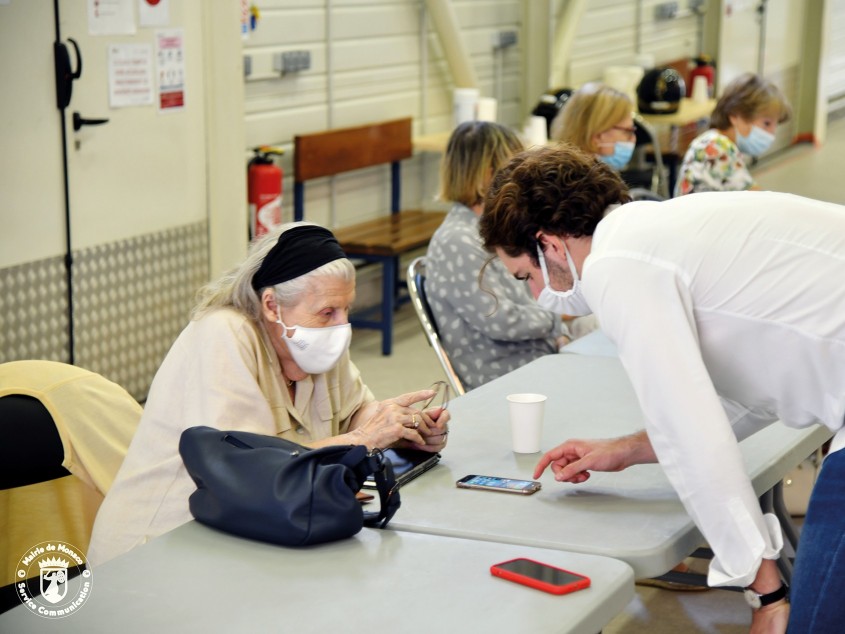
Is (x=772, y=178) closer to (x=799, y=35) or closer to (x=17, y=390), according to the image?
(x=799, y=35)

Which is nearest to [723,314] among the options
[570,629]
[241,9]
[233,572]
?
[570,629]

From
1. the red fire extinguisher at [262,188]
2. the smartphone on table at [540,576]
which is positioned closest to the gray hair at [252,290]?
the smartphone on table at [540,576]

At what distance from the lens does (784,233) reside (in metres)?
1.98

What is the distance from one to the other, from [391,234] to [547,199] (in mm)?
4521

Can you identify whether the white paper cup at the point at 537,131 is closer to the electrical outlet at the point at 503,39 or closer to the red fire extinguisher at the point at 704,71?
Result: the electrical outlet at the point at 503,39

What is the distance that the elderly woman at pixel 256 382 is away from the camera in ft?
7.67

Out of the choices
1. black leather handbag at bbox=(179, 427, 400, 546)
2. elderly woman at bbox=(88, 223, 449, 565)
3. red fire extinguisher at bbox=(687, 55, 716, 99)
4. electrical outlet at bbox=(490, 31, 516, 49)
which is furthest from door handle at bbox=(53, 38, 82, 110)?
red fire extinguisher at bbox=(687, 55, 716, 99)

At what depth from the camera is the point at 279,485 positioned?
1921mm

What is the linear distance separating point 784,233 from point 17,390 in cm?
147

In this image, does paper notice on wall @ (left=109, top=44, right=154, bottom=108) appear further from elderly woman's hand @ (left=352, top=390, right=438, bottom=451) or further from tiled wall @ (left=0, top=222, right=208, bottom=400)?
elderly woman's hand @ (left=352, top=390, right=438, bottom=451)

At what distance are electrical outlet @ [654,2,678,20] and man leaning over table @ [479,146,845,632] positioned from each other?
9.41 meters

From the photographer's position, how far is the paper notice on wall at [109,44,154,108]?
194 inches

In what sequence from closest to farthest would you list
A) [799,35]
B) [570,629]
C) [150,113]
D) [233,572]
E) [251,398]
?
[570,629], [233,572], [251,398], [150,113], [799,35]
